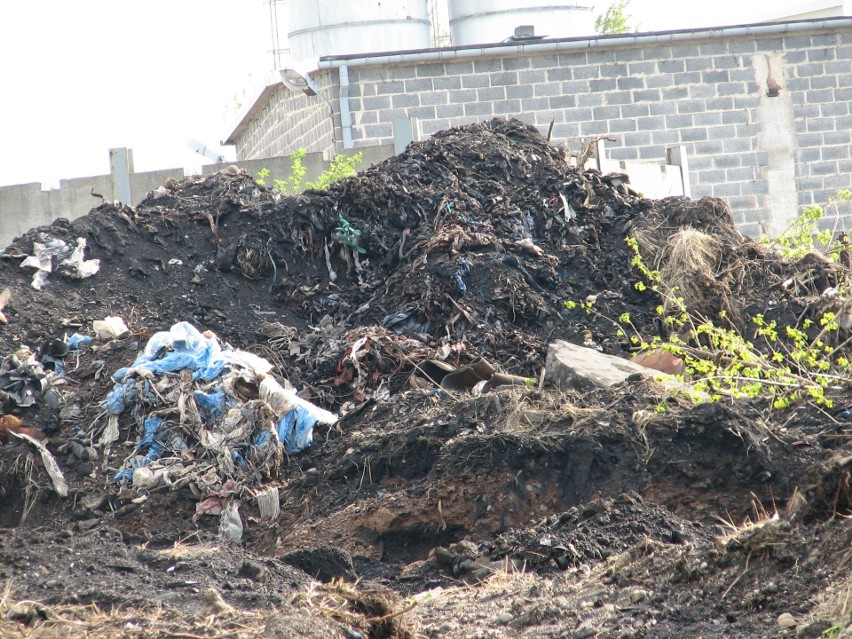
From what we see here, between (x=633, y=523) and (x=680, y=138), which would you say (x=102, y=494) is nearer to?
(x=633, y=523)

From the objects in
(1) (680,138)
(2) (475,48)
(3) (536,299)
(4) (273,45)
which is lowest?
(3) (536,299)

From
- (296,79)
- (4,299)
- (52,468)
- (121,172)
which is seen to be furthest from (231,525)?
(296,79)

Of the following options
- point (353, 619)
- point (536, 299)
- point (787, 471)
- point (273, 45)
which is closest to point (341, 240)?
point (536, 299)

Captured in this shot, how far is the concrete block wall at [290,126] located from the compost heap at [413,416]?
17.4ft

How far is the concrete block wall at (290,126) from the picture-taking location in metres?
17.2

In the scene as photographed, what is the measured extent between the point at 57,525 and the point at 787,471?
4.87 metres

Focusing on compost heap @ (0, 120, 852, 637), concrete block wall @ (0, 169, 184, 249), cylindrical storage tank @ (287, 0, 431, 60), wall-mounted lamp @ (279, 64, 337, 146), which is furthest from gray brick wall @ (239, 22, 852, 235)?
compost heap @ (0, 120, 852, 637)

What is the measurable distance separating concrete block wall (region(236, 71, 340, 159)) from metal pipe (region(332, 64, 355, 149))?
23 centimetres

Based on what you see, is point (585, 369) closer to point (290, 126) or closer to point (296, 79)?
point (296, 79)

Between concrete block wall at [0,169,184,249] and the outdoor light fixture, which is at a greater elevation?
the outdoor light fixture

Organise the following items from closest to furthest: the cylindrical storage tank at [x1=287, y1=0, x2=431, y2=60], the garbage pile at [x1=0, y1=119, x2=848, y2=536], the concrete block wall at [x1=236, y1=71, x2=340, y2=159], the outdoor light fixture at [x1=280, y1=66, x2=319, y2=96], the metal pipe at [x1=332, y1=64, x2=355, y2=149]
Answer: the garbage pile at [x1=0, y1=119, x2=848, y2=536]
the outdoor light fixture at [x1=280, y1=66, x2=319, y2=96]
the metal pipe at [x1=332, y1=64, x2=355, y2=149]
the concrete block wall at [x1=236, y1=71, x2=340, y2=159]
the cylindrical storage tank at [x1=287, y1=0, x2=431, y2=60]

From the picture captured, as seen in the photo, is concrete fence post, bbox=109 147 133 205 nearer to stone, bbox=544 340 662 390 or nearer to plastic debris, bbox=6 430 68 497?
plastic debris, bbox=6 430 68 497

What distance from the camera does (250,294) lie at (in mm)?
10438

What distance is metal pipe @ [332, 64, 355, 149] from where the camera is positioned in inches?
663
